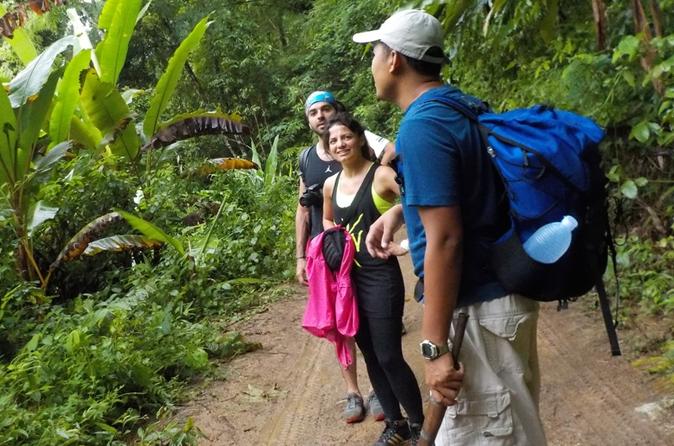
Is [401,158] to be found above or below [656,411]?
above

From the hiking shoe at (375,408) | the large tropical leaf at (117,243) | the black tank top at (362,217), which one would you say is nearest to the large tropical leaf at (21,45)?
the large tropical leaf at (117,243)

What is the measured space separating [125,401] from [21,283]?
1642 millimetres

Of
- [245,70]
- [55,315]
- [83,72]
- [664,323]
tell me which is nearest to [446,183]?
[664,323]

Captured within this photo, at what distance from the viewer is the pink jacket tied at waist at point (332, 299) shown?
336cm

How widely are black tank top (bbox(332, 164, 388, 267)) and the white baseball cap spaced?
138cm

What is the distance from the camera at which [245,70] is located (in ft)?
54.6

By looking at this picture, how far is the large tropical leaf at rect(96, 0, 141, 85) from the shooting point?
256 inches

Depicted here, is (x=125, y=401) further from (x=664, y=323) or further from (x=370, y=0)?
(x=370, y=0)

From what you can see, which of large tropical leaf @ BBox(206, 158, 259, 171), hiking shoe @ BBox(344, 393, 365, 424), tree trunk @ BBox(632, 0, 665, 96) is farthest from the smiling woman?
large tropical leaf @ BBox(206, 158, 259, 171)

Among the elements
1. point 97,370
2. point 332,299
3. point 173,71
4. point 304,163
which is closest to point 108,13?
point 173,71

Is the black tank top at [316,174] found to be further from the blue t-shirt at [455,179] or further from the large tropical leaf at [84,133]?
the large tropical leaf at [84,133]

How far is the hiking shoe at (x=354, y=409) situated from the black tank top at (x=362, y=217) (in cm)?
106

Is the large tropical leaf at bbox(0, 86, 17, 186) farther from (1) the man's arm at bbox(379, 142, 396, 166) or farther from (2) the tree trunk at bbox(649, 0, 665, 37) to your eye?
(2) the tree trunk at bbox(649, 0, 665, 37)

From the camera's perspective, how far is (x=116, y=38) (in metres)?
6.69
